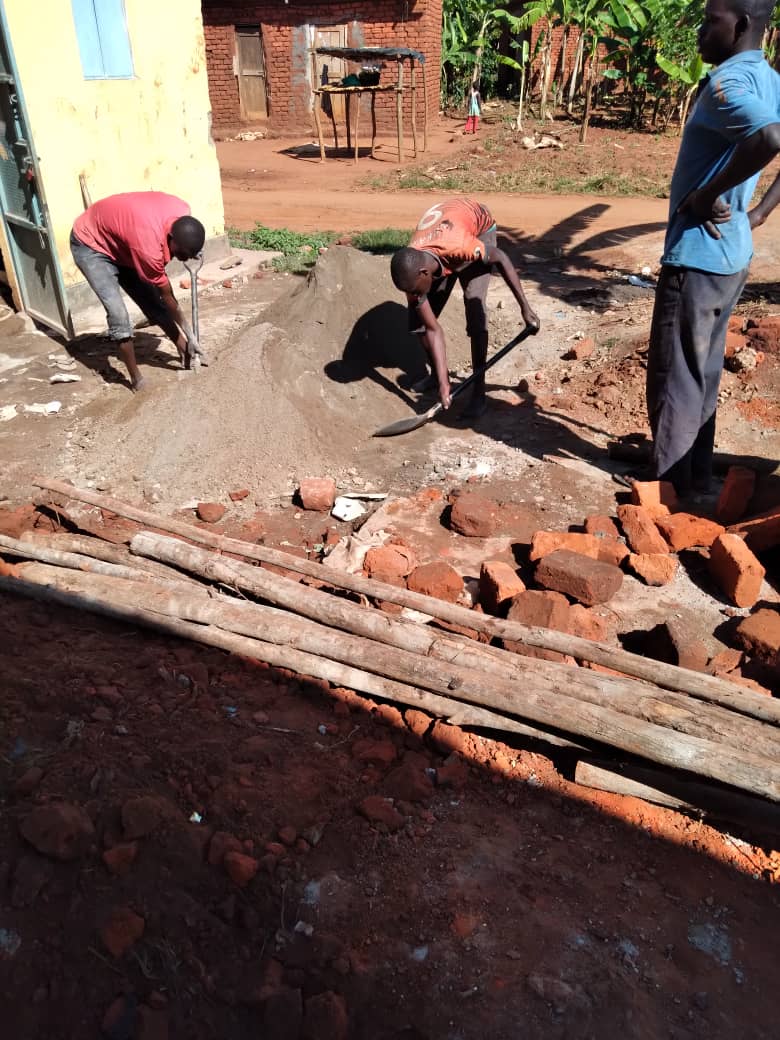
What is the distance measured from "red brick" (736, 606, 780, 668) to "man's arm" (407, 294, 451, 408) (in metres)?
2.44

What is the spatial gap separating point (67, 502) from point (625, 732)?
131 inches

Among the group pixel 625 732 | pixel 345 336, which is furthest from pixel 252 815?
pixel 345 336

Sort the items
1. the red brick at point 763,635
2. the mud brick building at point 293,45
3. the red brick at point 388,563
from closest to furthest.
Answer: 1. the red brick at point 763,635
2. the red brick at point 388,563
3. the mud brick building at point 293,45

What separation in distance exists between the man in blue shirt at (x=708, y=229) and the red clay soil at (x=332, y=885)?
7.09 ft

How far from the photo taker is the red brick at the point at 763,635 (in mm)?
3074

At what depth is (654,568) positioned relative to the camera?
3668mm

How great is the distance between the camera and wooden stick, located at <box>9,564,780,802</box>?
2.35 m

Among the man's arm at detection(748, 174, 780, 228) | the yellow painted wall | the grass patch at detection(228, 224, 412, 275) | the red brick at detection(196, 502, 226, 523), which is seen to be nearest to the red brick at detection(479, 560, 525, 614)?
the red brick at detection(196, 502, 226, 523)

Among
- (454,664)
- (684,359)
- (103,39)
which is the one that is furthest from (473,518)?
(103,39)

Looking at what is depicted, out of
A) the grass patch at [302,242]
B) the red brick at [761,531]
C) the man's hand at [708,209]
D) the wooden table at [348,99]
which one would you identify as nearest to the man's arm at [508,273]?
the man's hand at [708,209]

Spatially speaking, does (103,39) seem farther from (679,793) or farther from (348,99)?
(348,99)

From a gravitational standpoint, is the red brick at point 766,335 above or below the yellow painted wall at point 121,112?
below

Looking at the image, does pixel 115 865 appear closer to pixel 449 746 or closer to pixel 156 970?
pixel 156 970

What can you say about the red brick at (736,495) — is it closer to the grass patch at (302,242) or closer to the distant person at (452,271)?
the distant person at (452,271)
